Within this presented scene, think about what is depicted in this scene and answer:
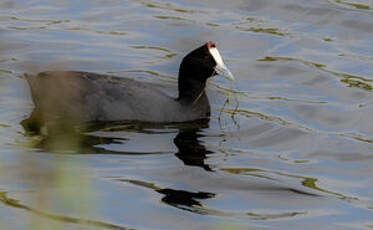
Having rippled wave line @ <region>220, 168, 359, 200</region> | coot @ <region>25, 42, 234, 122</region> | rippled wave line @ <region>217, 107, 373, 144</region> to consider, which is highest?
coot @ <region>25, 42, 234, 122</region>

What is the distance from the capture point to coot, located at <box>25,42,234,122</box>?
8875 mm

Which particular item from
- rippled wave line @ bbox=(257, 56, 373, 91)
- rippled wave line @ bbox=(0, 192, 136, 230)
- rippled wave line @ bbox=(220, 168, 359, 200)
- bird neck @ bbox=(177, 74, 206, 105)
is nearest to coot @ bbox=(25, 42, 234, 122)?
bird neck @ bbox=(177, 74, 206, 105)

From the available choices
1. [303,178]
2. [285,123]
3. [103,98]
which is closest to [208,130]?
[285,123]

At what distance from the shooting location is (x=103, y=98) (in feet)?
29.1

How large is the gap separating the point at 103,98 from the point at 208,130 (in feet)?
3.44

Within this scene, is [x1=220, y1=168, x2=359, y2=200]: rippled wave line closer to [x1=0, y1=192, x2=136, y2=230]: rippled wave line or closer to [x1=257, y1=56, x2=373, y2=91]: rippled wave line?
[x1=0, y1=192, x2=136, y2=230]: rippled wave line

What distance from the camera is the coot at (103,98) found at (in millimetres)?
8875

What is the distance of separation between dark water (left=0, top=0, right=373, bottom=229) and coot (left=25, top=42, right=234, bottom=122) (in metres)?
0.16

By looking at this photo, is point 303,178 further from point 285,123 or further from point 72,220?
point 72,220

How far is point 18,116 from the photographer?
8.84m

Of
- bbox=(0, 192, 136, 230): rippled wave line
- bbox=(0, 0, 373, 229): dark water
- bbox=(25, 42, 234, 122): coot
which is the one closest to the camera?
bbox=(0, 192, 136, 230): rippled wave line

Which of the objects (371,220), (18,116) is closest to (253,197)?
(371,220)

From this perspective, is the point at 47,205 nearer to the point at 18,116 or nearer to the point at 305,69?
the point at 18,116

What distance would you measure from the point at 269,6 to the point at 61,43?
3072 mm
